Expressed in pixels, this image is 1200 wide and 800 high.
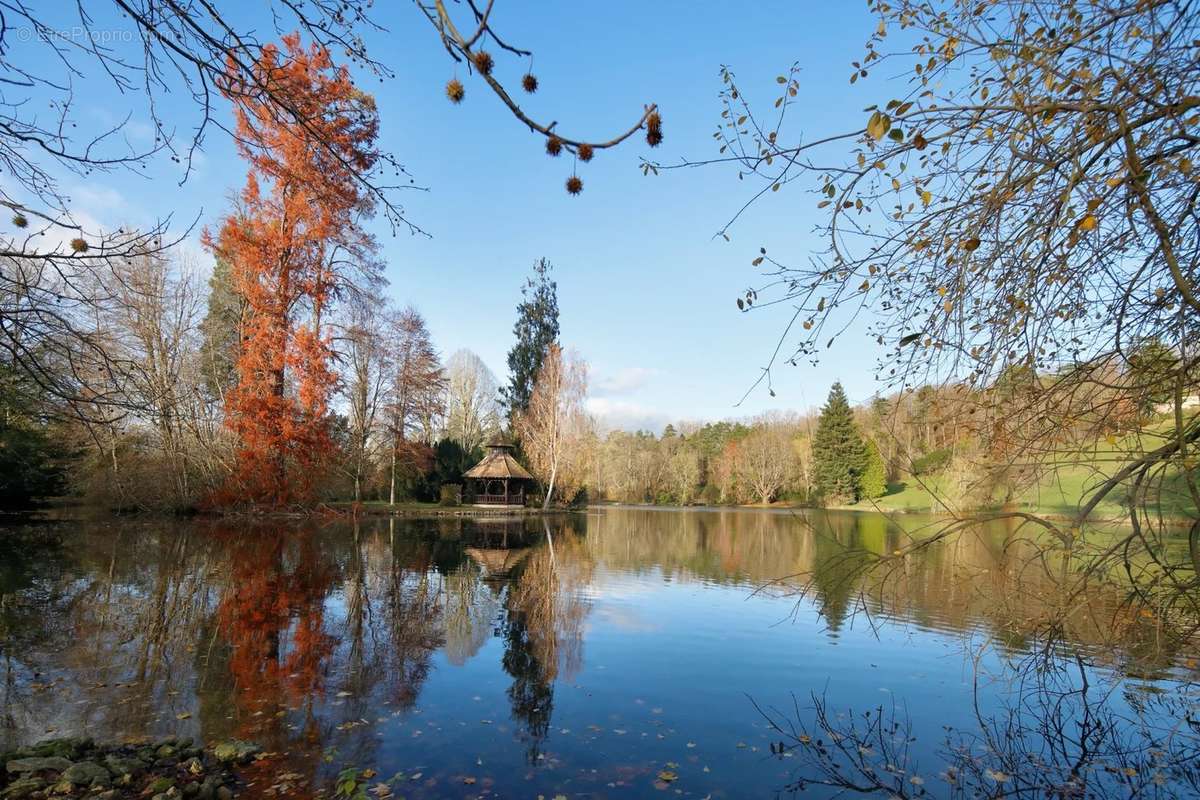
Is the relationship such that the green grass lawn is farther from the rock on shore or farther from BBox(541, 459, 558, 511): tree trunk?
BBox(541, 459, 558, 511): tree trunk

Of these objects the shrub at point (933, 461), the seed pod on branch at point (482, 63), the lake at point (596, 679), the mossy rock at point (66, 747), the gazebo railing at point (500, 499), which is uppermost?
the seed pod on branch at point (482, 63)

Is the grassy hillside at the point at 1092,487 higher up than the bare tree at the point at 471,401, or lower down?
lower down

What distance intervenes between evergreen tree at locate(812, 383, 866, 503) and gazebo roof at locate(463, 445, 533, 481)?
20.4 metres

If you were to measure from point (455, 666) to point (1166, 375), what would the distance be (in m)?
6.49

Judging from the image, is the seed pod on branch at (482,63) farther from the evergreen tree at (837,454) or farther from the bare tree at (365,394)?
the evergreen tree at (837,454)

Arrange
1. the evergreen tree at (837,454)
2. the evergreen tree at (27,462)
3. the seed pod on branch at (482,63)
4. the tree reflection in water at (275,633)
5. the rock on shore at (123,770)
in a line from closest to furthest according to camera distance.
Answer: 1. the seed pod on branch at (482,63)
2. the rock on shore at (123,770)
3. the tree reflection in water at (275,633)
4. the evergreen tree at (27,462)
5. the evergreen tree at (837,454)

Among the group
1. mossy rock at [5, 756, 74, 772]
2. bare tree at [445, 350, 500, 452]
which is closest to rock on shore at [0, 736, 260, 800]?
mossy rock at [5, 756, 74, 772]

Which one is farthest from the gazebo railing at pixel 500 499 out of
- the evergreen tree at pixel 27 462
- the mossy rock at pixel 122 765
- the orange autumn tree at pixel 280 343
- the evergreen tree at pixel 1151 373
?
the evergreen tree at pixel 1151 373

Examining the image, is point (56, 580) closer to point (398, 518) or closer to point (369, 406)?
point (398, 518)

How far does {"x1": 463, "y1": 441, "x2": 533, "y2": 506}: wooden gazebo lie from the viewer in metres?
31.7

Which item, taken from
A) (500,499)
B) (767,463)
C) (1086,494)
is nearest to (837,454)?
(767,463)

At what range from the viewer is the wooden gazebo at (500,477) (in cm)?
3169

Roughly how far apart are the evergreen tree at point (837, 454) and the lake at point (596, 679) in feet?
97.8

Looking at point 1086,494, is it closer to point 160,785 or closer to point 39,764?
point 160,785
